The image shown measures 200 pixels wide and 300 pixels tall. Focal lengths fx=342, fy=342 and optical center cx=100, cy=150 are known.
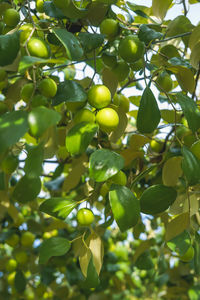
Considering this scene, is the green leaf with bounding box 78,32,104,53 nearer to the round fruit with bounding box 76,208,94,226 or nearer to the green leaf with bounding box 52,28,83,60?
the green leaf with bounding box 52,28,83,60

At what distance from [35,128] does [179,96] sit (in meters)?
0.33

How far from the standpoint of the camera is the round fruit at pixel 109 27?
0.71 m

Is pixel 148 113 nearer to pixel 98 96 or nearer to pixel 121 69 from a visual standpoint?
pixel 98 96

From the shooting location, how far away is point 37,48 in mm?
568

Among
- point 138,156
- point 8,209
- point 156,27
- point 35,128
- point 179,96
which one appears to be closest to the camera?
point 35,128

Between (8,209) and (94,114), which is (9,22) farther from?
(8,209)

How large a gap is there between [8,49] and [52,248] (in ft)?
1.14

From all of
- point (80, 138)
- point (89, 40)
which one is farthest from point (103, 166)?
point (89, 40)

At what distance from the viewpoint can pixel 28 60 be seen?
441 millimetres

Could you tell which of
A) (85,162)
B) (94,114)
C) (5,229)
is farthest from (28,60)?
(5,229)

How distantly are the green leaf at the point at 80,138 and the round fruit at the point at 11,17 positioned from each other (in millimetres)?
290

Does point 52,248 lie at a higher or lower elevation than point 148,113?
lower

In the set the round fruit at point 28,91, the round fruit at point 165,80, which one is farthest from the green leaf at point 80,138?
the round fruit at point 165,80

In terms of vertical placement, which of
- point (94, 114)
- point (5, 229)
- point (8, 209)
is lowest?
point (5, 229)
